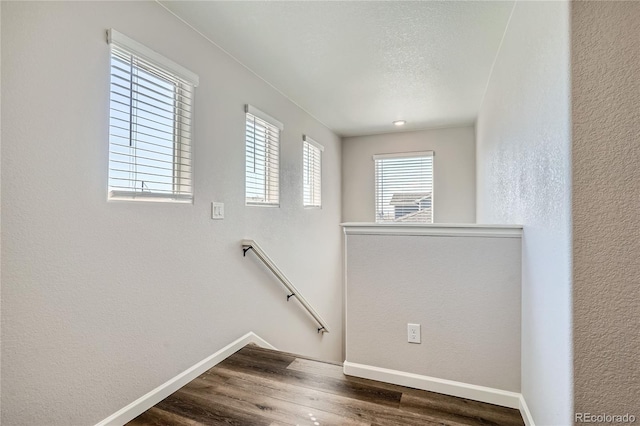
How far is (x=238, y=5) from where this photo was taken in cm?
190

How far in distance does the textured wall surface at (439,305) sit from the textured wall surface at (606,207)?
0.70 metres

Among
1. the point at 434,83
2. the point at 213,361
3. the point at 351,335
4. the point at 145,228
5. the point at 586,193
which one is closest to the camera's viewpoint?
the point at 586,193

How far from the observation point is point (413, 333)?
192 centimetres

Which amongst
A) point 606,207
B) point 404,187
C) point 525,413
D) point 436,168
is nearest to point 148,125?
point 606,207

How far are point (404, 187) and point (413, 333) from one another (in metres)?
3.33

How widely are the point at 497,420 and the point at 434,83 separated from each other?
2.82 m

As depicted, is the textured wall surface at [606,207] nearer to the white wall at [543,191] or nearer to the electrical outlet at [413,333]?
the white wall at [543,191]

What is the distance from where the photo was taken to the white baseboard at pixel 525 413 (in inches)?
58.8

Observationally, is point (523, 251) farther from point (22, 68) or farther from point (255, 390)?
point (22, 68)

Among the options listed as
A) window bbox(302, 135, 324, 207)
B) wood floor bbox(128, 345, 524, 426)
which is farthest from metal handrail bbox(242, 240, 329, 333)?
window bbox(302, 135, 324, 207)

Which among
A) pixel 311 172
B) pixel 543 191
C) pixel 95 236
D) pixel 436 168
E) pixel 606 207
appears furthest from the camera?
pixel 436 168

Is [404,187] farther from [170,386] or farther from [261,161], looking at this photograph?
[170,386]

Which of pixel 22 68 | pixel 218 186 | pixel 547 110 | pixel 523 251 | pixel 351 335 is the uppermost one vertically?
pixel 22 68

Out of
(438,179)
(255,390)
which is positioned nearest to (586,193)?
(255,390)
